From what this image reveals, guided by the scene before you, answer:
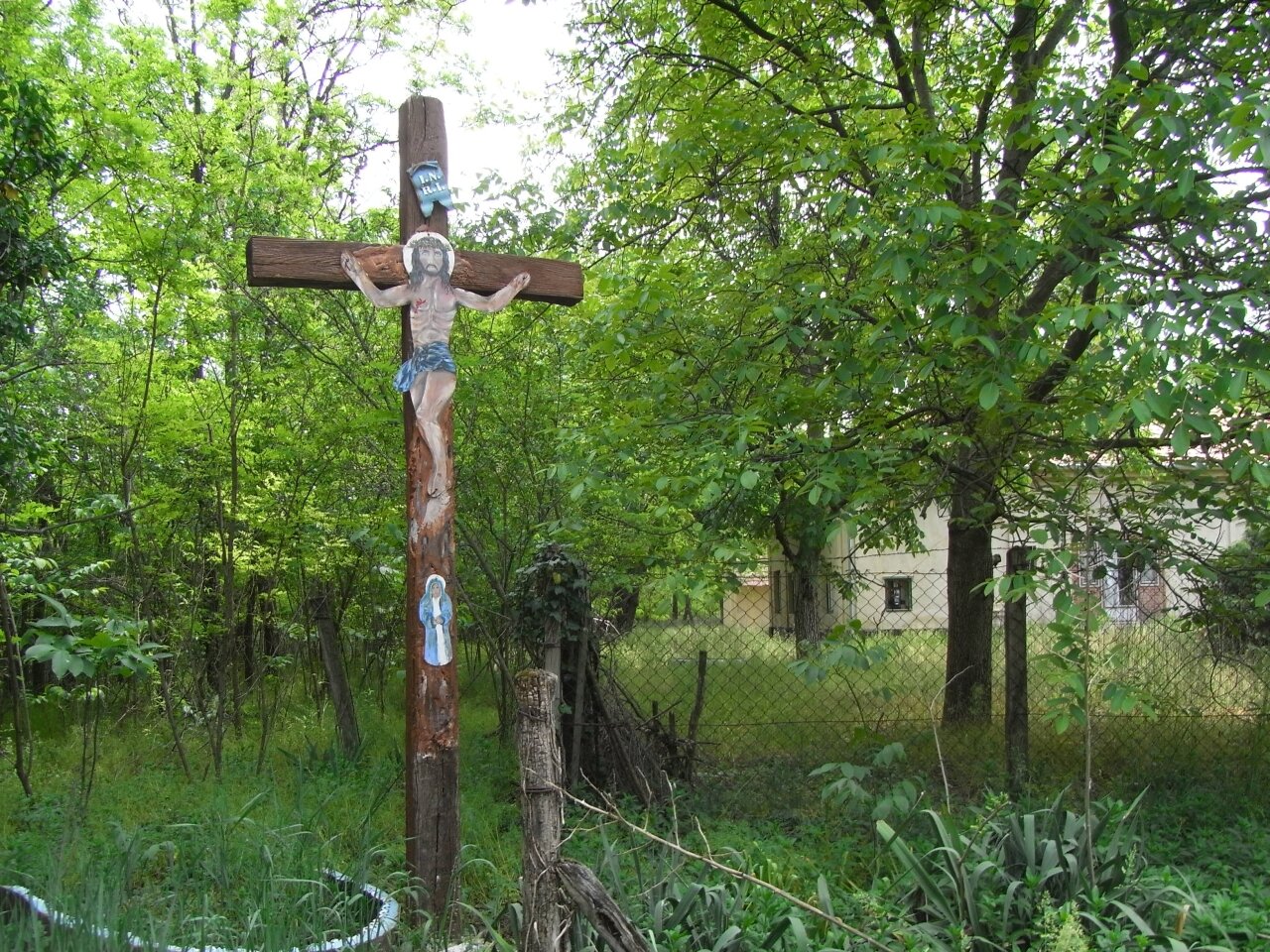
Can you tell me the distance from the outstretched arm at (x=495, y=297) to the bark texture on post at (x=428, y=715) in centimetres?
49

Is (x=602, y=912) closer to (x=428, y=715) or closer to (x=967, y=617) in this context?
(x=428, y=715)

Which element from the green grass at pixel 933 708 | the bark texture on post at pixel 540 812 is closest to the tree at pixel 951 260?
the green grass at pixel 933 708

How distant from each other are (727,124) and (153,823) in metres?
4.44

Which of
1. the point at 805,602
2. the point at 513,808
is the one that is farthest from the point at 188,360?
the point at 805,602

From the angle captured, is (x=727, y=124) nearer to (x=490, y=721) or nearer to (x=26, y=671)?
(x=490, y=721)

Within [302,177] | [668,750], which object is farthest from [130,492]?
[668,750]

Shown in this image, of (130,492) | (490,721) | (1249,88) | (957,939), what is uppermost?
(1249,88)

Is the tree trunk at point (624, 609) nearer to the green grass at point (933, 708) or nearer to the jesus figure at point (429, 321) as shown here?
the green grass at point (933, 708)

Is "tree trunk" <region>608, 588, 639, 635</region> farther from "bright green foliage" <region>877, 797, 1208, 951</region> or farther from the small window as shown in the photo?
"bright green foliage" <region>877, 797, 1208, 951</region>

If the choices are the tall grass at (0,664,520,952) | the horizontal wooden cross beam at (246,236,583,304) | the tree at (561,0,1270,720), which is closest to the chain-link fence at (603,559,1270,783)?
the tree at (561,0,1270,720)

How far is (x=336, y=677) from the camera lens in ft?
23.7

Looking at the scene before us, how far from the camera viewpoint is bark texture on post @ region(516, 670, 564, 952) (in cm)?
254

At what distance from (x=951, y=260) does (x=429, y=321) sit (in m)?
2.29

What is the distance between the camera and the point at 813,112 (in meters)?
5.48
